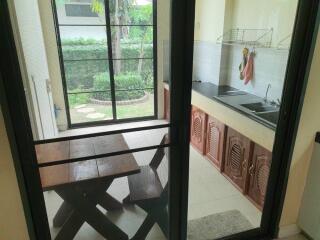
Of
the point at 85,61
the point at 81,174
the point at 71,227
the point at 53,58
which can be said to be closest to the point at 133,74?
the point at 85,61

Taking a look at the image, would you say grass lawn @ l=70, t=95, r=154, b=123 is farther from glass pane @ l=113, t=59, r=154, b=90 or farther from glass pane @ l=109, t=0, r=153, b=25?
glass pane @ l=109, t=0, r=153, b=25

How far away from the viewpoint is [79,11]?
59.3 inches

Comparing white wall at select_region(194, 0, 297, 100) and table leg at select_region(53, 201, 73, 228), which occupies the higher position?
white wall at select_region(194, 0, 297, 100)

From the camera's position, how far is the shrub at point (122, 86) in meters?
1.76

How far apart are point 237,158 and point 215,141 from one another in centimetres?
41

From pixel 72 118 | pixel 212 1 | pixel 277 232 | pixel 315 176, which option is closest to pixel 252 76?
pixel 212 1

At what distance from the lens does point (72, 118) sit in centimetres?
179

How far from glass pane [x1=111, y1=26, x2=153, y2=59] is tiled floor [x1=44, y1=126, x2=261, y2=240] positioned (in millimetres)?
629

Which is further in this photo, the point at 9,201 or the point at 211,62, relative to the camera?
the point at 211,62

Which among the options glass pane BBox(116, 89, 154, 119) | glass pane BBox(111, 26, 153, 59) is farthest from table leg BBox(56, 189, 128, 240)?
glass pane BBox(111, 26, 153, 59)

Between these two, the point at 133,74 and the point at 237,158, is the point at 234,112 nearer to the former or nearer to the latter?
the point at 237,158

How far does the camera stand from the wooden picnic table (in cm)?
140

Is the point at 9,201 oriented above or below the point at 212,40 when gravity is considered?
below

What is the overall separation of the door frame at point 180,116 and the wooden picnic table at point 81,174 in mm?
92
